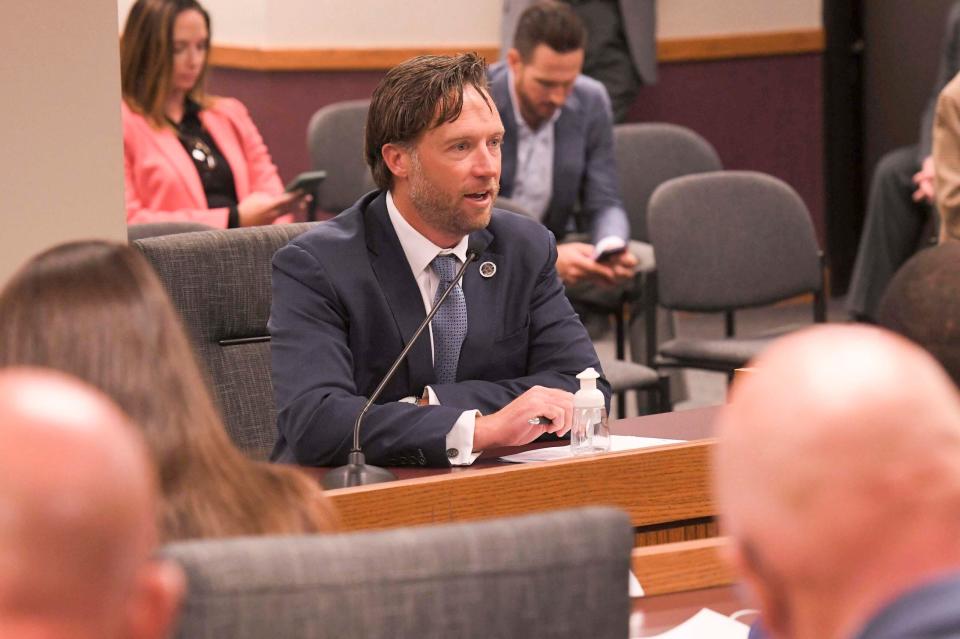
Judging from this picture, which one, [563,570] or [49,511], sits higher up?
[49,511]

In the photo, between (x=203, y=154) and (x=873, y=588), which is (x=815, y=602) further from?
(x=203, y=154)

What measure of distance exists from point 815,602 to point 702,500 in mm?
1289

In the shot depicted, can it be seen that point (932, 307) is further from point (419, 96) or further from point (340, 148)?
point (340, 148)

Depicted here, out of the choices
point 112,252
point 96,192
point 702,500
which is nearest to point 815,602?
point 112,252

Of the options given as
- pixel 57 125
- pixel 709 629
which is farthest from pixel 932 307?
pixel 57 125

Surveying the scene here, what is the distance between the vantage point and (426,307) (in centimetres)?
259

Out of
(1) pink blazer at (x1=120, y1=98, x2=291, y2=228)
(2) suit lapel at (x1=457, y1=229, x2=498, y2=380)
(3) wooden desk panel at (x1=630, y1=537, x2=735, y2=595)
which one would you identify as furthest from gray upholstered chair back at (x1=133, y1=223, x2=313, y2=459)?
(1) pink blazer at (x1=120, y1=98, x2=291, y2=228)

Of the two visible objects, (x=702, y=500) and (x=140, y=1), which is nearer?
(x=702, y=500)

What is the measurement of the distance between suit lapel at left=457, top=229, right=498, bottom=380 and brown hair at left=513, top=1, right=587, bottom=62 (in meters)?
2.00

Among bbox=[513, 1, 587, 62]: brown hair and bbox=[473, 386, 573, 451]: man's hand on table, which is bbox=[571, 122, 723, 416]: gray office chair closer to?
bbox=[513, 1, 587, 62]: brown hair

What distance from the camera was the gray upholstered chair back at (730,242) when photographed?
4238 millimetres

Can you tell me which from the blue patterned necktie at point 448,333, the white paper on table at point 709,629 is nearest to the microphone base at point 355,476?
the blue patterned necktie at point 448,333

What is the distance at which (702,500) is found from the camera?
214cm

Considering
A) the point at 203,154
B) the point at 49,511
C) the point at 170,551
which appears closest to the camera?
the point at 49,511
